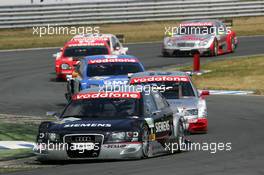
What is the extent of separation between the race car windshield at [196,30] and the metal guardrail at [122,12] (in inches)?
372

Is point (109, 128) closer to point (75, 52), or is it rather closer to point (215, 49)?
point (75, 52)

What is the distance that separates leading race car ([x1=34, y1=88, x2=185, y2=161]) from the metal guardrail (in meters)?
30.4

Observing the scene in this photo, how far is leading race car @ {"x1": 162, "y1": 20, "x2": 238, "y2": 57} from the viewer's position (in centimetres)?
3750

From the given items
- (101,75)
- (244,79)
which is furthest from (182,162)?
(244,79)

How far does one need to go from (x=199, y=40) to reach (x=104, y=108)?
74.5ft

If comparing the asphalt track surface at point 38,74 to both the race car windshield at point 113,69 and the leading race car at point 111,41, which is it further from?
the leading race car at point 111,41

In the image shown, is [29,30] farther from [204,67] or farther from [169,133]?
[169,133]

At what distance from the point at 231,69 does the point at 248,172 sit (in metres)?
20.6

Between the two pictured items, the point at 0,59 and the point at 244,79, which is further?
the point at 0,59

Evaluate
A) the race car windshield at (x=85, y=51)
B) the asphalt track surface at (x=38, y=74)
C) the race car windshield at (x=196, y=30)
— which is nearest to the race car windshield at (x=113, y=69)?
the asphalt track surface at (x=38, y=74)

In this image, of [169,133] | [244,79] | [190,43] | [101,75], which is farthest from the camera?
[190,43]

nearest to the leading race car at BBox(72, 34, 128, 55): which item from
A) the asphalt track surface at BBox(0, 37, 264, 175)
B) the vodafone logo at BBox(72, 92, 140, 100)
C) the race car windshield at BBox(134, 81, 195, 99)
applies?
the asphalt track surface at BBox(0, 37, 264, 175)

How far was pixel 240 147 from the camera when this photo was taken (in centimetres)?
1611

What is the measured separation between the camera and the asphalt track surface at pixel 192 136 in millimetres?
13070
